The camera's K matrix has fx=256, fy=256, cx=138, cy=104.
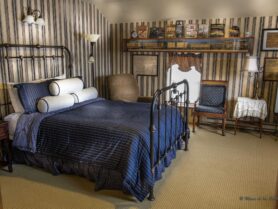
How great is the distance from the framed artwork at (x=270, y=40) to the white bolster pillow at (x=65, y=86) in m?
3.28

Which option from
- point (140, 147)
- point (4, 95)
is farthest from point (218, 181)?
point (4, 95)

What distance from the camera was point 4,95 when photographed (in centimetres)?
346

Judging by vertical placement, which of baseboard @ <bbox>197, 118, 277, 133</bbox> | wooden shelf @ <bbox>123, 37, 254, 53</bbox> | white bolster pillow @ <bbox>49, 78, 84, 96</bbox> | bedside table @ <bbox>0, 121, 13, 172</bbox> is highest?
wooden shelf @ <bbox>123, 37, 254, 53</bbox>

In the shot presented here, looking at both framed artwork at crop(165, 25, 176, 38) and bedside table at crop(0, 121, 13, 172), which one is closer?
bedside table at crop(0, 121, 13, 172)

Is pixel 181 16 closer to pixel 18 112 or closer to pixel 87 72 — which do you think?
pixel 87 72

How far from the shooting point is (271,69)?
462cm

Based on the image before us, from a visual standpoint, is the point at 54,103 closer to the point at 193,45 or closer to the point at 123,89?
the point at 123,89

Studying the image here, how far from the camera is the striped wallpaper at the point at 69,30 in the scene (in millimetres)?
3484

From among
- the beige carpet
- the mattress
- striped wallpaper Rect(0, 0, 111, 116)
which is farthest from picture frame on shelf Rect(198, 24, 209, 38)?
the mattress

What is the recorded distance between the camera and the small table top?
443 centimetres

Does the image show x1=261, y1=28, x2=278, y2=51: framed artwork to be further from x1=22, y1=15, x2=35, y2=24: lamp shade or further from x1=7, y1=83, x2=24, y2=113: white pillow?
x1=7, y1=83, x2=24, y2=113: white pillow

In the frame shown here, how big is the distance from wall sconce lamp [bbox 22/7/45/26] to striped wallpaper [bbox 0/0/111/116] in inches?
2.9

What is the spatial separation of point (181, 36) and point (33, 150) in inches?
137

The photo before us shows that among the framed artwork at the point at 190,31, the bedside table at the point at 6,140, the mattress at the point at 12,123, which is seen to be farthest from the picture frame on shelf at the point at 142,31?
the bedside table at the point at 6,140
